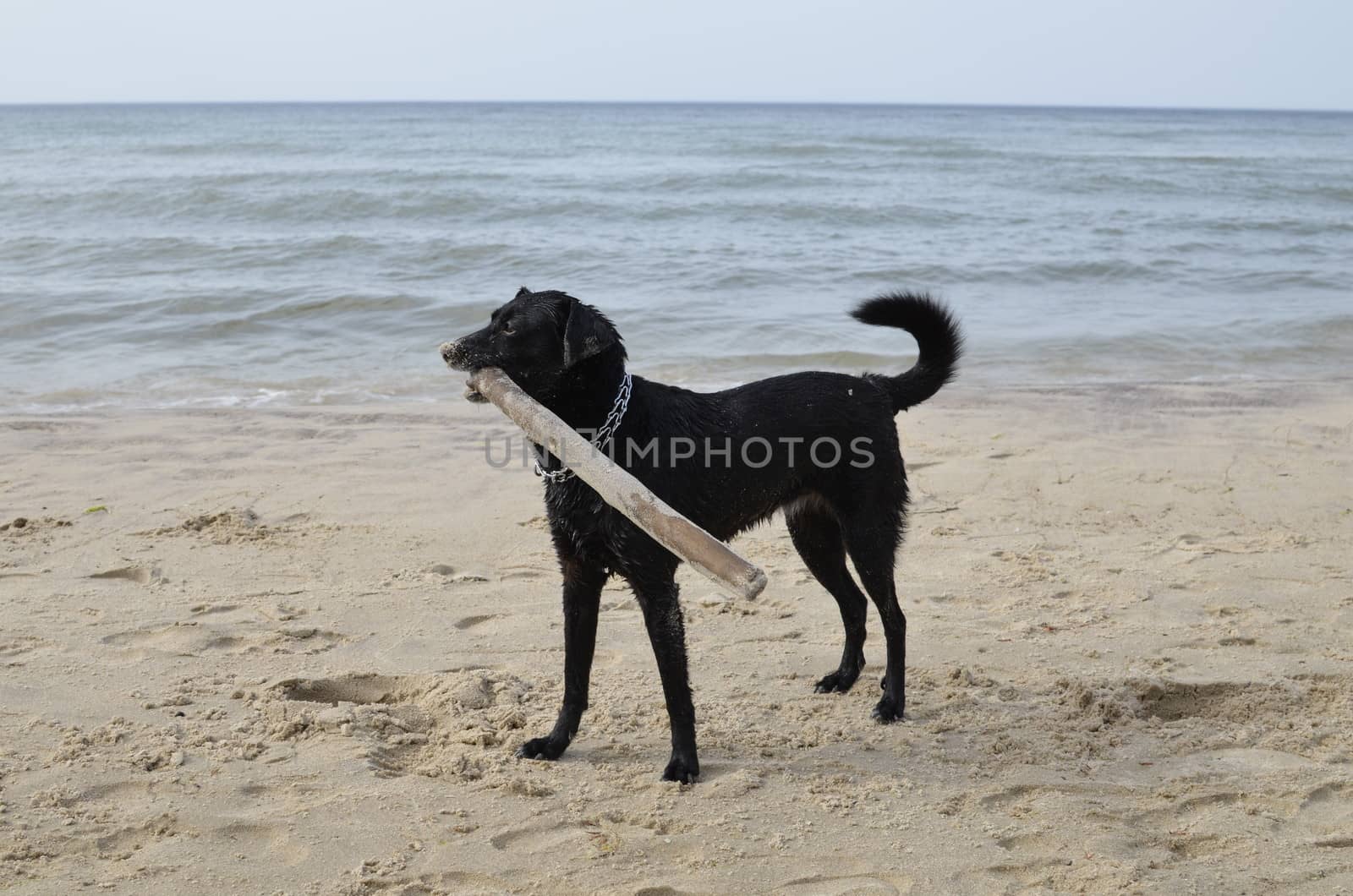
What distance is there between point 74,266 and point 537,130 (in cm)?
3912

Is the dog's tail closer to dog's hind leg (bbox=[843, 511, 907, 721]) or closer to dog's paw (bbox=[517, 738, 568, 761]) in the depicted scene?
dog's hind leg (bbox=[843, 511, 907, 721])

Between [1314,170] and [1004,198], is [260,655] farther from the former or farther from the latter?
[1314,170]

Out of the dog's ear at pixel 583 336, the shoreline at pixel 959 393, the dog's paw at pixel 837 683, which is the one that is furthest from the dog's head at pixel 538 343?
the shoreline at pixel 959 393

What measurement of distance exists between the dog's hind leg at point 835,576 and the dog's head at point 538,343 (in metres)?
1.23

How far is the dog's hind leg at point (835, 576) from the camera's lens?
4.32 m

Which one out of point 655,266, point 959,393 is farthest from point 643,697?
point 655,266

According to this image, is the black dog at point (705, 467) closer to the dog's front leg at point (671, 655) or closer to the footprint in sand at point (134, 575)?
the dog's front leg at point (671, 655)

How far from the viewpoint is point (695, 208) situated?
2091cm

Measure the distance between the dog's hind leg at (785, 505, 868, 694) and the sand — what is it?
11 cm

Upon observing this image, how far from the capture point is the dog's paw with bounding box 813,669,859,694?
429cm

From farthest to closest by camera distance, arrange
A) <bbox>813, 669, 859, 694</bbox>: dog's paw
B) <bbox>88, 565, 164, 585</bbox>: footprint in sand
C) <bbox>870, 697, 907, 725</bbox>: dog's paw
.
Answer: <bbox>88, 565, 164, 585</bbox>: footprint in sand < <bbox>813, 669, 859, 694</bbox>: dog's paw < <bbox>870, 697, 907, 725</bbox>: dog's paw

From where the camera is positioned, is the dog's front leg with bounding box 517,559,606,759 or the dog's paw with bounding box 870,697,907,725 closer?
the dog's front leg with bounding box 517,559,606,759

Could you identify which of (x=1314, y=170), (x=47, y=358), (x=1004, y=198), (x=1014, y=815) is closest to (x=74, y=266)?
(x=47, y=358)

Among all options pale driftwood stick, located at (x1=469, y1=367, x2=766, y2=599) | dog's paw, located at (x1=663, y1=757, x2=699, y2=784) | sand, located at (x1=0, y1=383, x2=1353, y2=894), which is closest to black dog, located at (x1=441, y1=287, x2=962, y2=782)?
dog's paw, located at (x1=663, y1=757, x2=699, y2=784)
